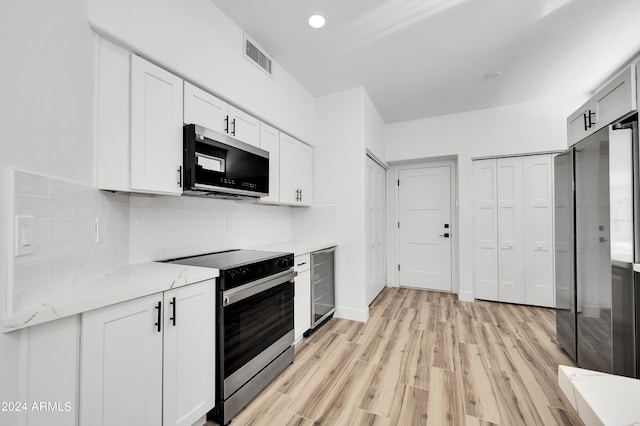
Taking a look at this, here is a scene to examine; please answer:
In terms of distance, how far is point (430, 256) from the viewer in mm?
4719

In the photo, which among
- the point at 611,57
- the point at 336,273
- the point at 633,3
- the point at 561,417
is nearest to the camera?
the point at 561,417

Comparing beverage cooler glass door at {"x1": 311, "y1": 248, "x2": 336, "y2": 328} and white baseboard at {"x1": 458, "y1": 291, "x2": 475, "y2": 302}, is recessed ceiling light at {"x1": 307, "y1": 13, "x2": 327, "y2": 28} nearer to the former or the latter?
beverage cooler glass door at {"x1": 311, "y1": 248, "x2": 336, "y2": 328}

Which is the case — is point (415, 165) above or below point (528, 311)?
above

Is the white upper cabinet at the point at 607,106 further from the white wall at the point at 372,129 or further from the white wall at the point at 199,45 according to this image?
the white wall at the point at 199,45

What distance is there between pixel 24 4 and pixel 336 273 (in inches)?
127

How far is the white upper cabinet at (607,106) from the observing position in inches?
70.5

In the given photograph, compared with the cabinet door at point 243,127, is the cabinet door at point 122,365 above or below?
below

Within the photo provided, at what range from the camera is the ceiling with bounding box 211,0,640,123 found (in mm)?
2123

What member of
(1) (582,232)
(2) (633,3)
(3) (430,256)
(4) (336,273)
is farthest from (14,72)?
(3) (430,256)

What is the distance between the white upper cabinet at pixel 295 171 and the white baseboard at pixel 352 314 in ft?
4.56

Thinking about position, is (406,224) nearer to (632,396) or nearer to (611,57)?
(611,57)

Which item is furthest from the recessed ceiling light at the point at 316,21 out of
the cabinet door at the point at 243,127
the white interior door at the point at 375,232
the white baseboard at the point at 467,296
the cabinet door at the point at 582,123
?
the white baseboard at the point at 467,296

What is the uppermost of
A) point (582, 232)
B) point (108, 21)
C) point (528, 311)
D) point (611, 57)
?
point (611, 57)

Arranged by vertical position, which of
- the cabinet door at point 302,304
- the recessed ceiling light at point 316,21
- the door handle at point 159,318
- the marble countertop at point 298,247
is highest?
the recessed ceiling light at point 316,21
